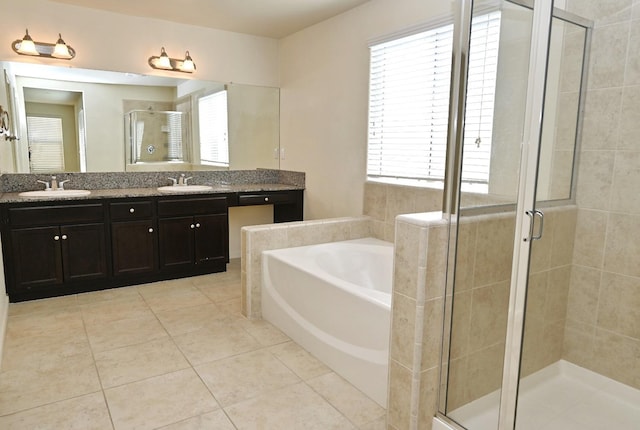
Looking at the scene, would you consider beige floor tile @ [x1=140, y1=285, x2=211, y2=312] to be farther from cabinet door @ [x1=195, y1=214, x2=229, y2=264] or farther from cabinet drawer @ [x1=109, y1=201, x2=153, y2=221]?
cabinet drawer @ [x1=109, y1=201, x2=153, y2=221]

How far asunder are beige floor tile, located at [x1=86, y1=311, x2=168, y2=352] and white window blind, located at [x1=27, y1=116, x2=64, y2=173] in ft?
5.14

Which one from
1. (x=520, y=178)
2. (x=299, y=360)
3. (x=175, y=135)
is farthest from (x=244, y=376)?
(x=175, y=135)

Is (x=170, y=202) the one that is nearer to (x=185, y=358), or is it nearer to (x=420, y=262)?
(x=185, y=358)

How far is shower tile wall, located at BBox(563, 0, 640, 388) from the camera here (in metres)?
2.19

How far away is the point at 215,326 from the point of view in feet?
10.1

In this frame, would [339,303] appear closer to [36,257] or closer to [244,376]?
[244,376]

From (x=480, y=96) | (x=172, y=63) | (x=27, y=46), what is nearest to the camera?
(x=480, y=96)

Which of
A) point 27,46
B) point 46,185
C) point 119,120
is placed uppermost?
point 27,46

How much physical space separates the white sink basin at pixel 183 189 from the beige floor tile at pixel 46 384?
5.82 feet

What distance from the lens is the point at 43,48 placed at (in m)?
3.66

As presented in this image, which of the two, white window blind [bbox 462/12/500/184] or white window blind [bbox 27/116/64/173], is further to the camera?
white window blind [bbox 27/116/64/173]

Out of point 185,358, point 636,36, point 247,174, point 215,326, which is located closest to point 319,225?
point 215,326

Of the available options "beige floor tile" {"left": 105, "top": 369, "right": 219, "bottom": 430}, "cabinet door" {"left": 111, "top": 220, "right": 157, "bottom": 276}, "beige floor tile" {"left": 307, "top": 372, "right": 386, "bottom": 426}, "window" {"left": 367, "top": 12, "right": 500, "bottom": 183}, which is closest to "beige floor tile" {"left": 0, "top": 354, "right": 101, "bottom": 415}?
"beige floor tile" {"left": 105, "top": 369, "right": 219, "bottom": 430}

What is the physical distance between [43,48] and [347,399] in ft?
12.1
